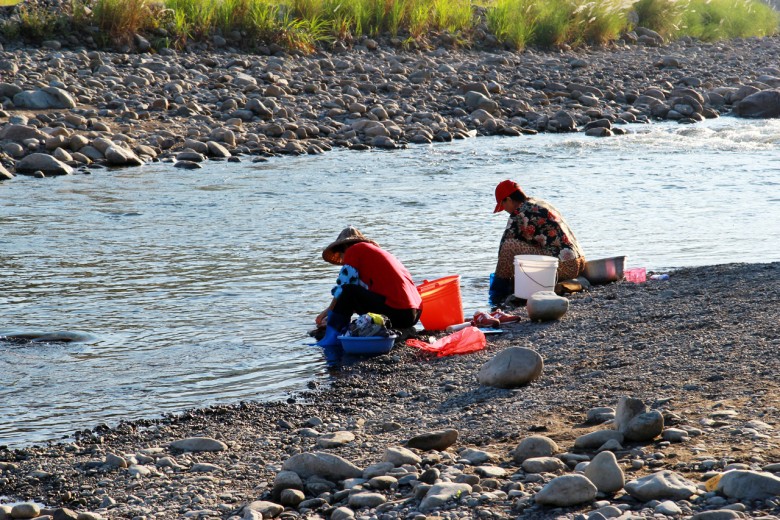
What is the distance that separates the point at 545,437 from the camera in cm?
402

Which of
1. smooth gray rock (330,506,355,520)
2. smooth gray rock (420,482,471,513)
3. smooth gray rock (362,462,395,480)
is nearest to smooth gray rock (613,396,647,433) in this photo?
smooth gray rock (420,482,471,513)

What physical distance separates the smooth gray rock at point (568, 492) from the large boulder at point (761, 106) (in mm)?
16542

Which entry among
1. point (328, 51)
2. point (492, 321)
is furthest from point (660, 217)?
point (328, 51)

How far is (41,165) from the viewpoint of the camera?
12.5 metres

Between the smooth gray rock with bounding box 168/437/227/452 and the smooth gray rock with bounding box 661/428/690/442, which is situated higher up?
the smooth gray rock with bounding box 661/428/690/442

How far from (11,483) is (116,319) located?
9.09 feet

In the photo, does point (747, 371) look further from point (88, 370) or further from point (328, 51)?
point (328, 51)

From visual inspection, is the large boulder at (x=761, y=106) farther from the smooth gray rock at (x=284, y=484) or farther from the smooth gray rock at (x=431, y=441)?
the smooth gray rock at (x=284, y=484)

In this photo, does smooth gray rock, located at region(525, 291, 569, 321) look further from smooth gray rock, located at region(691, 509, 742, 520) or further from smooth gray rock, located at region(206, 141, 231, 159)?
smooth gray rock, located at region(206, 141, 231, 159)

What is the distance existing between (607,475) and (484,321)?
10.7ft

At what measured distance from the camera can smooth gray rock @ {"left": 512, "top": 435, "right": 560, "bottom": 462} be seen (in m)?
3.87

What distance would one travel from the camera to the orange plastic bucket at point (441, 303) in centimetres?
664

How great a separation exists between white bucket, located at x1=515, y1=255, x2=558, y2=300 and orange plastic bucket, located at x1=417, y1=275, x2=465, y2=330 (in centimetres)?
Answer: 65

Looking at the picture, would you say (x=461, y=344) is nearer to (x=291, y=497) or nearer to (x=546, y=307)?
(x=546, y=307)
